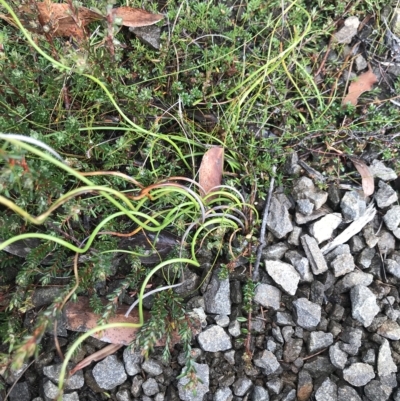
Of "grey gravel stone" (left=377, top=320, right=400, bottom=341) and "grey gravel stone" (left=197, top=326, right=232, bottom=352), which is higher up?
"grey gravel stone" (left=377, top=320, right=400, bottom=341)

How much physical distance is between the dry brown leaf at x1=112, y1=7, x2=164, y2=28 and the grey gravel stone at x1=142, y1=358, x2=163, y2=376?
150cm

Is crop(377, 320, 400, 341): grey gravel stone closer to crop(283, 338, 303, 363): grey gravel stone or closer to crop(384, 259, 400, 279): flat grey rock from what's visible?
crop(384, 259, 400, 279): flat grey rock

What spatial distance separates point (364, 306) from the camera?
198 cm

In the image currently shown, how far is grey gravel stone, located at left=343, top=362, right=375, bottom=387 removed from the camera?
189cm

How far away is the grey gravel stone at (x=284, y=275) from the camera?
2002mm

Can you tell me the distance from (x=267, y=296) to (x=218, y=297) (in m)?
0.21

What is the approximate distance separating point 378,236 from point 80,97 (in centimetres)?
151

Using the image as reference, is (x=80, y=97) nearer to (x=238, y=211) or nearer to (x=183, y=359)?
(x=238, y=211)

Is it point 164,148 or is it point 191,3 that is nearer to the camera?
point 164,148

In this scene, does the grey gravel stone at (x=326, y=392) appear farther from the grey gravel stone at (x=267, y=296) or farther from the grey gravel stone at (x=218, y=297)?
the grey gravel stone at (x=218, y=297)

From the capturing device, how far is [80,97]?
218cm

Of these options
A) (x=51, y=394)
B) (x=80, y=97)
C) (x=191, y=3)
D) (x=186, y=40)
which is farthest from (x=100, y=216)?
(x=191, y=3)

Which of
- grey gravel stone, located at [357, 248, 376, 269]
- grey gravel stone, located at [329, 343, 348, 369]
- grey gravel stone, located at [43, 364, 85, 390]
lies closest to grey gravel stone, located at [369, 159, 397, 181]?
grey gravel stone, located at [357, 248, 376, 269]

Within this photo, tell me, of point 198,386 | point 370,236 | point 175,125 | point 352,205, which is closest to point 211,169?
point 175,125
